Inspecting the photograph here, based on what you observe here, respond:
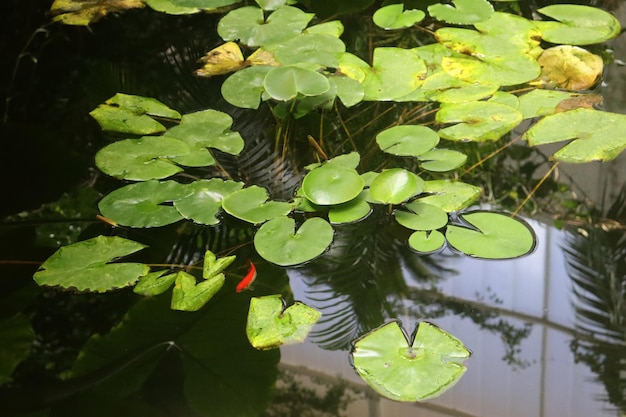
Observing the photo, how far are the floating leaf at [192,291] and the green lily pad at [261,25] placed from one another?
71 centimetres

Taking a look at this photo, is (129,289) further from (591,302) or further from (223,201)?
(591,302)

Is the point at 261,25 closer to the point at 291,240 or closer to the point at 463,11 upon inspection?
the point at 463,11

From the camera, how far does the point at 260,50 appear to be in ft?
4.97

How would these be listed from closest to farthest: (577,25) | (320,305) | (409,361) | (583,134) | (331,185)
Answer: (409,361) → (320,305) → (331,185) → (583,134) → (577,25)

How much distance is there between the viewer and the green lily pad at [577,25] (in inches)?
59.1

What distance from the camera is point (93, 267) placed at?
1.05m

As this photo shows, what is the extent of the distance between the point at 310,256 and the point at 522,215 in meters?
0.40

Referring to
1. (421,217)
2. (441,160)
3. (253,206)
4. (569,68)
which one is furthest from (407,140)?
(569,68)

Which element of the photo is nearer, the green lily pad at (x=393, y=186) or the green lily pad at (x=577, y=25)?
the green lily pad at (x=393, y=186)

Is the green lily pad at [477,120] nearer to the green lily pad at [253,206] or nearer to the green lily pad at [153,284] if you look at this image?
the green lily pad at [253,206]

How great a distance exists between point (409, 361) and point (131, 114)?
84 cm

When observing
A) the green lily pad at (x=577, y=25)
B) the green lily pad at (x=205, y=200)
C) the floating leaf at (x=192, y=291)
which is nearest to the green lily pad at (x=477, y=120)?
the green lily pad at (x=577, y=25)

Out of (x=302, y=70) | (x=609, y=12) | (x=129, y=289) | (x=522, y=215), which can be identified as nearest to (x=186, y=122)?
(x=302, y=70)

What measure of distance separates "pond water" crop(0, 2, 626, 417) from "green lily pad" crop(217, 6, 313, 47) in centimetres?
26
